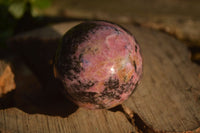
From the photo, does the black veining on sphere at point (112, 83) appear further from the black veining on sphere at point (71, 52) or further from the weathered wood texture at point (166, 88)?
the weathered wood texture at point (166, 88)

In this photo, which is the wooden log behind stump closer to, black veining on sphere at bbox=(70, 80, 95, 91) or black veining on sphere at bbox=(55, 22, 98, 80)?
black veining on sphere at bbox=(55, 22, 98, 80)

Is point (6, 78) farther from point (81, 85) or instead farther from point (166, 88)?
point (166, 88)

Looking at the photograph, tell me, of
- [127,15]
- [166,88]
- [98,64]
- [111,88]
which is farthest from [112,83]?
[127,15]

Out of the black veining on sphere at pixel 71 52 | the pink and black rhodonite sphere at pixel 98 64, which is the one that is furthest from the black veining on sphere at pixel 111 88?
the black veining on sphere at pixel 71 52

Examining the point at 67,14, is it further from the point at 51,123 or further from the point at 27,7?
the point at 51,123

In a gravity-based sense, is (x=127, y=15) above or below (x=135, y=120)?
above

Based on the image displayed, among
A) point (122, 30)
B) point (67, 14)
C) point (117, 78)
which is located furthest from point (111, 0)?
→ point (117, 78)
